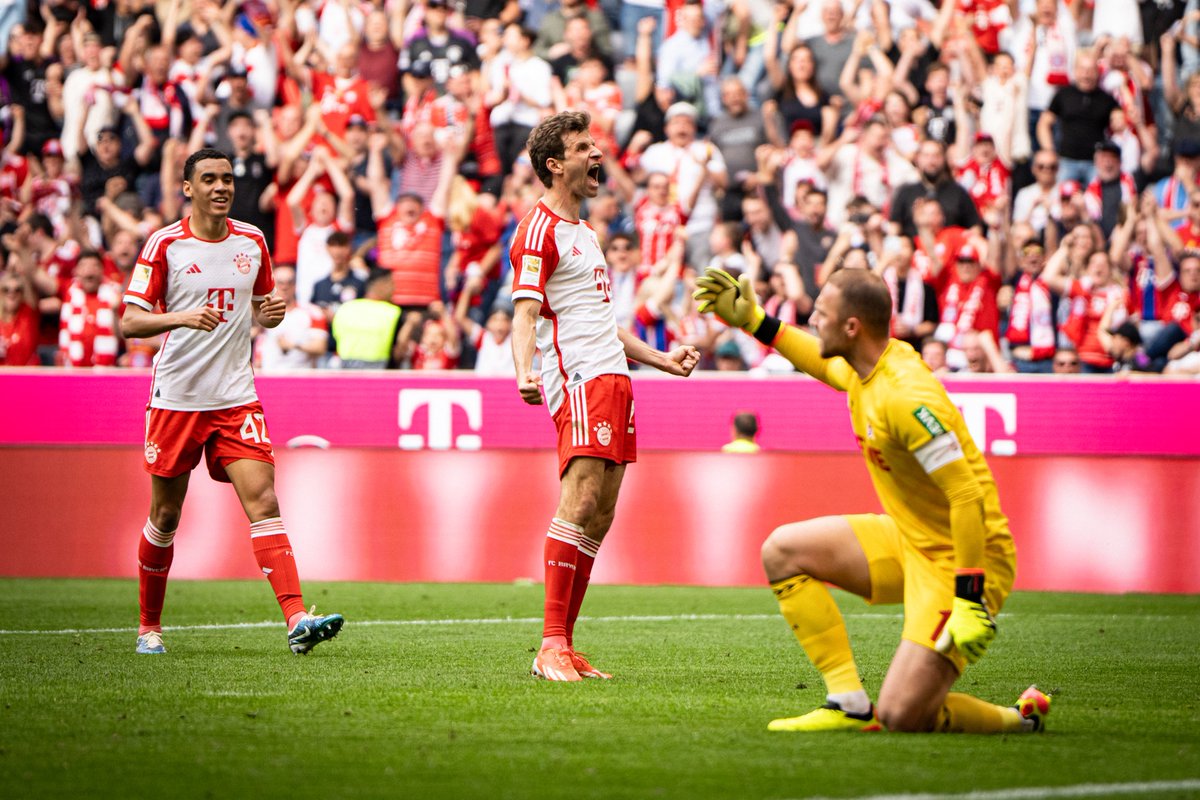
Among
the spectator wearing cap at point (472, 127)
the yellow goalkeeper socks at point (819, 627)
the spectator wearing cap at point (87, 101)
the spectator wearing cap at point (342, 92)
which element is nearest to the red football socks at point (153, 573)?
the yellow goalkeeper socks at point (819, 627)

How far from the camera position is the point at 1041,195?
16.8 meters

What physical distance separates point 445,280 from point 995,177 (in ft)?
18.7

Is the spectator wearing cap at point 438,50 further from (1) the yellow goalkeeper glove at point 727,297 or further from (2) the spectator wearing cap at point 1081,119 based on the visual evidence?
(1) the yellow goalkeeper glove at point 727,297

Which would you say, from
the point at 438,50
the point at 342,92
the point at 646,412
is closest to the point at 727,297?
the point at 646,412

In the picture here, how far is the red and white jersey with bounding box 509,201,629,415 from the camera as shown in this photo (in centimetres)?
761

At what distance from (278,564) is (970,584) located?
404 cm

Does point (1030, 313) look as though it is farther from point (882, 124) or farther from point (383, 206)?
point (383, 206)

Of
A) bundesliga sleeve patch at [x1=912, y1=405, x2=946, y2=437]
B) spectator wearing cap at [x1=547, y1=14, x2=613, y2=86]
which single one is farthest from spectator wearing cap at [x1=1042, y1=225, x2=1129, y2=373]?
bundesliga sleeve patch at [x1=912, y1=405, x2=946, y2=437]

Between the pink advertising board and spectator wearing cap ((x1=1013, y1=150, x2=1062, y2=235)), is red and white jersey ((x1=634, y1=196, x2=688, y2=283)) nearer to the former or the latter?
the pink advertising board

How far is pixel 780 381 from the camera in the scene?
14.5 meters

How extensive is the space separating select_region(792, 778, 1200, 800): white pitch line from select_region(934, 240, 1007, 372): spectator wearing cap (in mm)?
10873

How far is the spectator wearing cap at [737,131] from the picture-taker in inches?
693

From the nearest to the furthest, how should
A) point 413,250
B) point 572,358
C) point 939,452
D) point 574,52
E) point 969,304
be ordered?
1. point 939,452
2. point 572,358
3. point 969,304
4. point 413,250
5. point 574,52

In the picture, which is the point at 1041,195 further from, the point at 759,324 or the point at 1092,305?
the point at 759,324
